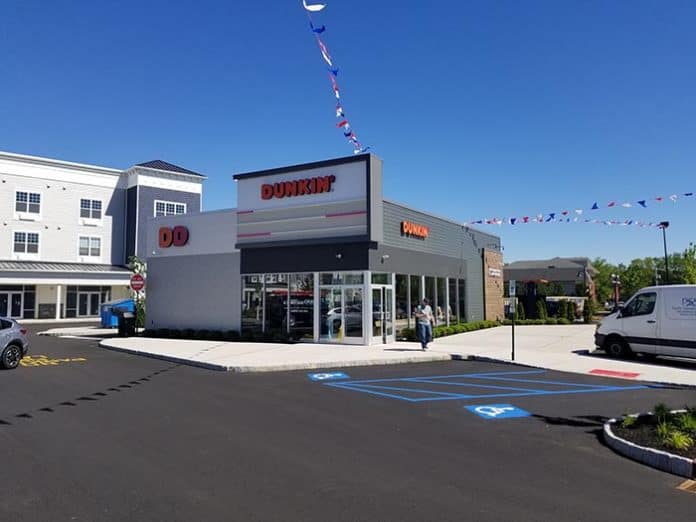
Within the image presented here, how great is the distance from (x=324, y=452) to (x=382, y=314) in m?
13.4

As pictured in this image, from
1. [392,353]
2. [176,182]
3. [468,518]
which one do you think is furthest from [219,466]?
[176,182]

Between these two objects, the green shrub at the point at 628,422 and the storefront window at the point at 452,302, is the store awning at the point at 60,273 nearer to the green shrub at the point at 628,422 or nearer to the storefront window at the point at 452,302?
the storefront window at the point at 452,302

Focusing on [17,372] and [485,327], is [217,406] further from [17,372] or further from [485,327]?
[485,327]

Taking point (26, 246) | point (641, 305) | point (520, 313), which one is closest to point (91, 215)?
point (26, 246)

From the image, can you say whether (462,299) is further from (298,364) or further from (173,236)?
(298,364)

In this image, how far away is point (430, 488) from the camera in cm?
552

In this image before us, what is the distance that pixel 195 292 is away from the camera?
23.6m

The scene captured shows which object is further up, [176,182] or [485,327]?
[176,182]

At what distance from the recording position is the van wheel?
16.6 meters

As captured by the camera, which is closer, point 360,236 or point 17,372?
point 17,372

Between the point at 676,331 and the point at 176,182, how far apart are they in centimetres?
4142

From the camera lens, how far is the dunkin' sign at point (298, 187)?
66.4 feet

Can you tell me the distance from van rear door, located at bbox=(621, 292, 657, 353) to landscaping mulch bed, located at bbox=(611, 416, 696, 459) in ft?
28.1

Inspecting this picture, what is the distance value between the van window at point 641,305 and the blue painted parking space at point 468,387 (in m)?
4.63
